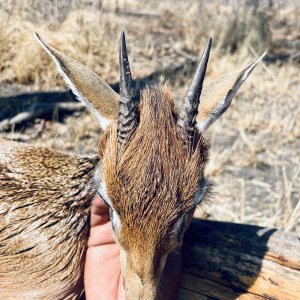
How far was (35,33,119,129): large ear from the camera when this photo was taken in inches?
148

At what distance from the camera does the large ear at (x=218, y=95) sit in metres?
3.89

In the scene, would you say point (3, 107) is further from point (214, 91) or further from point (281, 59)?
point (281, 59)

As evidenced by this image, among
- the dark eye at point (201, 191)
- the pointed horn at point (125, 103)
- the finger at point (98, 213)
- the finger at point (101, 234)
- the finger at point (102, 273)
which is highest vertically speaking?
the pointed horn at point (125, 103)

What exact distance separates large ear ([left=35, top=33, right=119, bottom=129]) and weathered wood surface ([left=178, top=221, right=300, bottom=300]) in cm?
135

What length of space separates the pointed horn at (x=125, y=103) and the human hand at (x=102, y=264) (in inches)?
31.9

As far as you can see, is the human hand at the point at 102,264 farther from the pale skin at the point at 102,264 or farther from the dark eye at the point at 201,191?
the dark eye at the point at 201,191

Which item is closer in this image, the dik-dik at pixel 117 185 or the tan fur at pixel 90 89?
the dik-dik at pixel 117 185

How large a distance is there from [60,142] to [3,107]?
118 cm

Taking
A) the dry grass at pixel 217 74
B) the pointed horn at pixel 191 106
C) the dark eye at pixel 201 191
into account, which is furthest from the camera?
the dry grass at pixel 217 74

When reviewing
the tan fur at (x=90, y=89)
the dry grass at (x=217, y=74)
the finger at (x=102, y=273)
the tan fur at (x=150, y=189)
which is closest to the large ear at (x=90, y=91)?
the tan fur at (x=90, y=89)

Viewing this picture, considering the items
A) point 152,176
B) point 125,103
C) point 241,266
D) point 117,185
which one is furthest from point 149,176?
point 241,266

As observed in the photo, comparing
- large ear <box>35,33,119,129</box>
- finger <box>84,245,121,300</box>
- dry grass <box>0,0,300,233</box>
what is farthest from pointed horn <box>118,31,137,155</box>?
dry grass <box>0,0,300,233</box>

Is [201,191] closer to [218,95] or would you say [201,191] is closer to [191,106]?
[191,106]

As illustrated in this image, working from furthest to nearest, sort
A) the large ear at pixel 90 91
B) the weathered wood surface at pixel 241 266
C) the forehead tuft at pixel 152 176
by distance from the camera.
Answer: the weathered wood surface at pixel 241 266, the large ear at pixel 90 91, the forehead tuft at pixel 152 176
